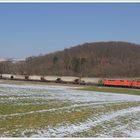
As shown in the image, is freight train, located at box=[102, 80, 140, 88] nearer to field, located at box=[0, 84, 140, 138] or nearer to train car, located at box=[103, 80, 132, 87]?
train car, located at box=[103, 80, 132, 87]

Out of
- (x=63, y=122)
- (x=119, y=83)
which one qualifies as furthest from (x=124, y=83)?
(x=63, y=122)

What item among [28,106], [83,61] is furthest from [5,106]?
[83,61]

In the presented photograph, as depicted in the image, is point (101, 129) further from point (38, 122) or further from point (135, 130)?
point (38, 122)

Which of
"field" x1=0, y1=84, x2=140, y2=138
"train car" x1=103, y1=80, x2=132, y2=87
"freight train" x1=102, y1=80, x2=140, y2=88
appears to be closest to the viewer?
"field" x1=0, y1=84, x2=140, y2=138

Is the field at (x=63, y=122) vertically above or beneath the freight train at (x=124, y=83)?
beneath

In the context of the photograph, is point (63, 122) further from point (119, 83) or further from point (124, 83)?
point (119, 83)

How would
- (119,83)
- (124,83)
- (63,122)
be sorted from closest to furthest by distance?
1. (63,122)
2. (124,83)
3. (119,83)

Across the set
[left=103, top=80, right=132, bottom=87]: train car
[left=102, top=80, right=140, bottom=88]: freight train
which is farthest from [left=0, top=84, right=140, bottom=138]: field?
[left=103, top=80, right=132, bottom=87]: train car

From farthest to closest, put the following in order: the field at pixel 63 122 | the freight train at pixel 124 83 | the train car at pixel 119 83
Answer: the train car at pixel 119 83
the freight train at pixel 124 83
the field at pixel 63 122

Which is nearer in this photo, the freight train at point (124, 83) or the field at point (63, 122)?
the field at point (63, 122)

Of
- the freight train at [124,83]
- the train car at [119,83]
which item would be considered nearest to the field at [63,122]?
the freight train at [124,83]

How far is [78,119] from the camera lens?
22.0 metres

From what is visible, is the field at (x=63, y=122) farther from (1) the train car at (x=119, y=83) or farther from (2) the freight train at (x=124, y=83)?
(1) the train car at (x=119, y=83)

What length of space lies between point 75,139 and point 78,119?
20.4ft
